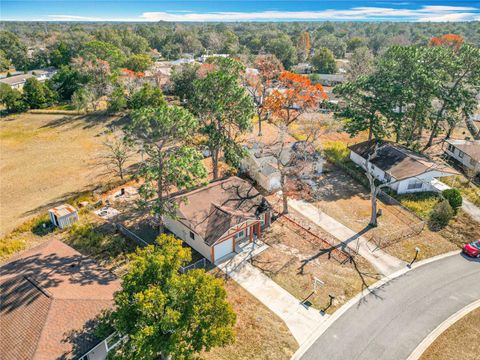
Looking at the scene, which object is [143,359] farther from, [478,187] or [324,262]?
[478,187]

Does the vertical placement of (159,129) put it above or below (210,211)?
above

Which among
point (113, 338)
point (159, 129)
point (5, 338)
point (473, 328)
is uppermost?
point (159, 129)

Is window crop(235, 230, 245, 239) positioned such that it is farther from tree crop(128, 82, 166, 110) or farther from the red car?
tree crop(128, 82, 166, 110)

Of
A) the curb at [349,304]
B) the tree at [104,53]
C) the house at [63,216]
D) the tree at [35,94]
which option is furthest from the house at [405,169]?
the tree at [35,94]

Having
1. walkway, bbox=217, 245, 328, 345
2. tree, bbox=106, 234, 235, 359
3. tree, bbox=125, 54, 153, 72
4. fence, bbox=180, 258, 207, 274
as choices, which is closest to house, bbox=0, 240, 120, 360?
tree, bbox=106, 234, 235, 359

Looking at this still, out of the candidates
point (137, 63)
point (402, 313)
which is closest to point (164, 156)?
point (402, 313)

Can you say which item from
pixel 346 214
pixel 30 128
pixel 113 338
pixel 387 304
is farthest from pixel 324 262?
pixel 30 128
